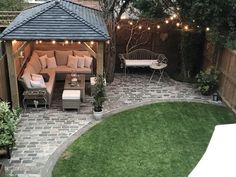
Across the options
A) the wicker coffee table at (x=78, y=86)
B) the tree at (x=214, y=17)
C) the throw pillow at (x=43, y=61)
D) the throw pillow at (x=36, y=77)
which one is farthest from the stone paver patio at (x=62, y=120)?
the tree at (x=214, y=17)

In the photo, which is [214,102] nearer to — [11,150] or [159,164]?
[159,164]

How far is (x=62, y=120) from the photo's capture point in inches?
499

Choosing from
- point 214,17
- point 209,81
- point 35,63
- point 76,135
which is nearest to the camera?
point 76,135

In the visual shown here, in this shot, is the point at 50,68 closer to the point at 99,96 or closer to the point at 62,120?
the point at 62,120

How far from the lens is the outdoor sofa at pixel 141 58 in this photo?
1677 cm

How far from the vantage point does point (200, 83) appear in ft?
49.5

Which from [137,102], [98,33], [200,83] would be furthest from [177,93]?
[98,33]

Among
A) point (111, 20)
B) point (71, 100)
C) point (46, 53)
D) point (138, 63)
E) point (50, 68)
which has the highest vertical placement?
point (111, 20)

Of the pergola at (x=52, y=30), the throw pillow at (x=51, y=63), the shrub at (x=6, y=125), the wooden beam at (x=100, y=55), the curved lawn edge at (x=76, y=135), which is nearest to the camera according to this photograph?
the shrub at (x=6, y=125)

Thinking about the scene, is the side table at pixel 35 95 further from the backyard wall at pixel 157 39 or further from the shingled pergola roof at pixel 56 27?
the backyard wall at pixel 157 39

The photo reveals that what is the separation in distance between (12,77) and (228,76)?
27.0ft

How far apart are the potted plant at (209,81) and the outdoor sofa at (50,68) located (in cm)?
Result: 508

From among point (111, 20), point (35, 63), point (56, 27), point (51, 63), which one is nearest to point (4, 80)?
point (56, 27)

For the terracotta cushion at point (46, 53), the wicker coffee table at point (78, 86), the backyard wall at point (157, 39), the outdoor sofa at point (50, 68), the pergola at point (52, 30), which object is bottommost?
the wicker coffee table at point (78, 86)
